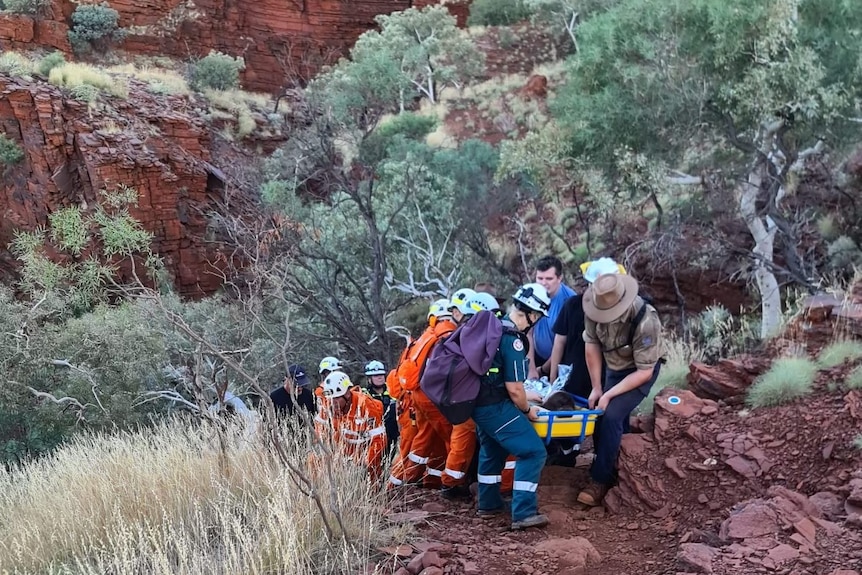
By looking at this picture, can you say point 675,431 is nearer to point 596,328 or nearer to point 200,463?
point 596,328

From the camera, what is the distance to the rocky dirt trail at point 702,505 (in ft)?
12.6

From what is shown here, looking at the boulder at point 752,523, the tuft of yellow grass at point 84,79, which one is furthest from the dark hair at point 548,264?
the tuft of yellow grass at point 84,79

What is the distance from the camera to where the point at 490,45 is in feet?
112

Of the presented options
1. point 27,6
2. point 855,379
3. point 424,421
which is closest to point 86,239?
point 27,6

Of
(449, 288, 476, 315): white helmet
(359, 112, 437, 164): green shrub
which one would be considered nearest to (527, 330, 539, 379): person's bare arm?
(449, 288, 476, 315): white helmet

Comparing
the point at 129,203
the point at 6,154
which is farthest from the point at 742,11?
the point at 6,154

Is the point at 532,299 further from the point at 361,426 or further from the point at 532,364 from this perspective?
the point at 361,426

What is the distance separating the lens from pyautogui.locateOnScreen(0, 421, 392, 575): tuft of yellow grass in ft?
12.9

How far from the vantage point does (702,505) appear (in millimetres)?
4703

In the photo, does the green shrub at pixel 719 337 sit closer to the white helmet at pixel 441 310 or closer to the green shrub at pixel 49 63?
the white helmet at pixel 441 310

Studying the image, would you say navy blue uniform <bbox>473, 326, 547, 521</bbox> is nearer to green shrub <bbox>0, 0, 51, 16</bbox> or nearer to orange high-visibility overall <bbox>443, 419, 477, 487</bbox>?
orange high-visibility overall <bbox>443, 419, 477, 487</bbox>

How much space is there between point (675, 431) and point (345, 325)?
6.40 m

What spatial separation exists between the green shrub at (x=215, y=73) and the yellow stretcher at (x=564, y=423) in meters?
26.3

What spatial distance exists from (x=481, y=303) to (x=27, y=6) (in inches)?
1072
